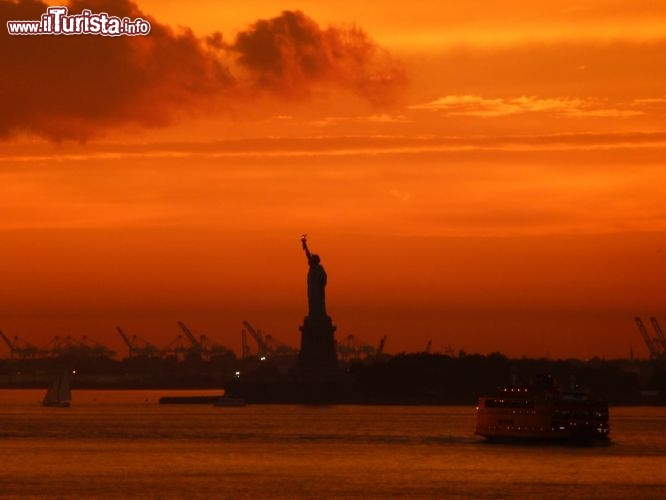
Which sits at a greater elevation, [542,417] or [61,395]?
[61,395]

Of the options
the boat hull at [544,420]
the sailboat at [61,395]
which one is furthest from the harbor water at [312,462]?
the sailboat at [61,395]

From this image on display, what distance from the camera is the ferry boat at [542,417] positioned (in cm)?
10062

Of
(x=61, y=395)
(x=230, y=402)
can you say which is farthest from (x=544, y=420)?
(x=230, y=402)

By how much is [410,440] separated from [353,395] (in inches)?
3246

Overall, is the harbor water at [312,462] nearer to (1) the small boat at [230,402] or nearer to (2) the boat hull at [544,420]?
(2) the boat hull at [544,420]

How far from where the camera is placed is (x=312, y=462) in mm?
84375

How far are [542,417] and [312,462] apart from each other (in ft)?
69.2

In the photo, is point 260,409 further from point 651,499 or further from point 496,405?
point 651,499

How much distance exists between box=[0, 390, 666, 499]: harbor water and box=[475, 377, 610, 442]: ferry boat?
144 cm

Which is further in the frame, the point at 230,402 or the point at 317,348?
the point at 230,402

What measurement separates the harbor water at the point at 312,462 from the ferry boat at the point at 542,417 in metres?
1.44

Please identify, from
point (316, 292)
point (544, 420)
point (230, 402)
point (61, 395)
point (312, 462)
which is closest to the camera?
point (312, 462)

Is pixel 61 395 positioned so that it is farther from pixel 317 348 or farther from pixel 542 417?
pixel 542 417

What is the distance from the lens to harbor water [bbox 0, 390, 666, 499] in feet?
227
